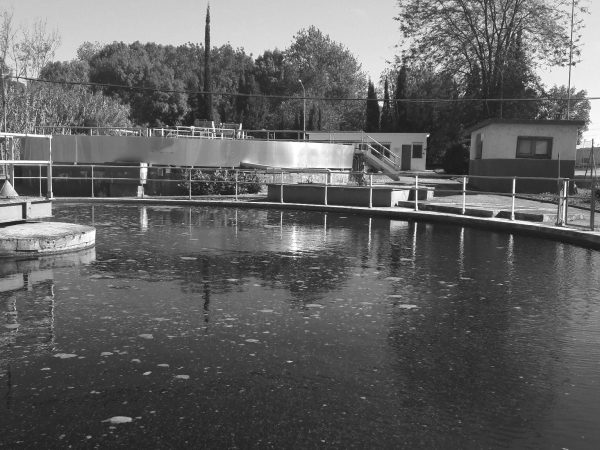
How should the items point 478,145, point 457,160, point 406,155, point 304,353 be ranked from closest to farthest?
1. point 304,353
2. point 478,145
3. point 457,160
4. point 406,155

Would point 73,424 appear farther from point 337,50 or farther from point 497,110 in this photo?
point 337,50

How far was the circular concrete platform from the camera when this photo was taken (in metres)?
11.7

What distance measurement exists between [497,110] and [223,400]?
47487 millimetres

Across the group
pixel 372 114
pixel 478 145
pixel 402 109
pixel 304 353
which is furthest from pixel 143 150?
pixel 372 114

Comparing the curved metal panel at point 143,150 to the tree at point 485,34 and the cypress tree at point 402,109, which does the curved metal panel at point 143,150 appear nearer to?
the tree at point 485,34

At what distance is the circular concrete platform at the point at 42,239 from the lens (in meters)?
11.7

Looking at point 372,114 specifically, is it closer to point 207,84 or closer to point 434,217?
point 207,84

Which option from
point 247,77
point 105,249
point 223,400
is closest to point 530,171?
point 105,249

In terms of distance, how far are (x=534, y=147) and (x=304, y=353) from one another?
27.0 metres

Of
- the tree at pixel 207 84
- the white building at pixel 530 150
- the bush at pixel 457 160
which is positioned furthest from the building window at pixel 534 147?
the tree at pixel 207 84

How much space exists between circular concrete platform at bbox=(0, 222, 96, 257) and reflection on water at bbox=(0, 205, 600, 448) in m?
0.86

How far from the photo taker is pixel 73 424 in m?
4.47

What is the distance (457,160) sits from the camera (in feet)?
185

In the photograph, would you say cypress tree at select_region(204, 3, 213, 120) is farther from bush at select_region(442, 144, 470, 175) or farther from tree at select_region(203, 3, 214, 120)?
bush at select_region(442, 144, 470, 175)
